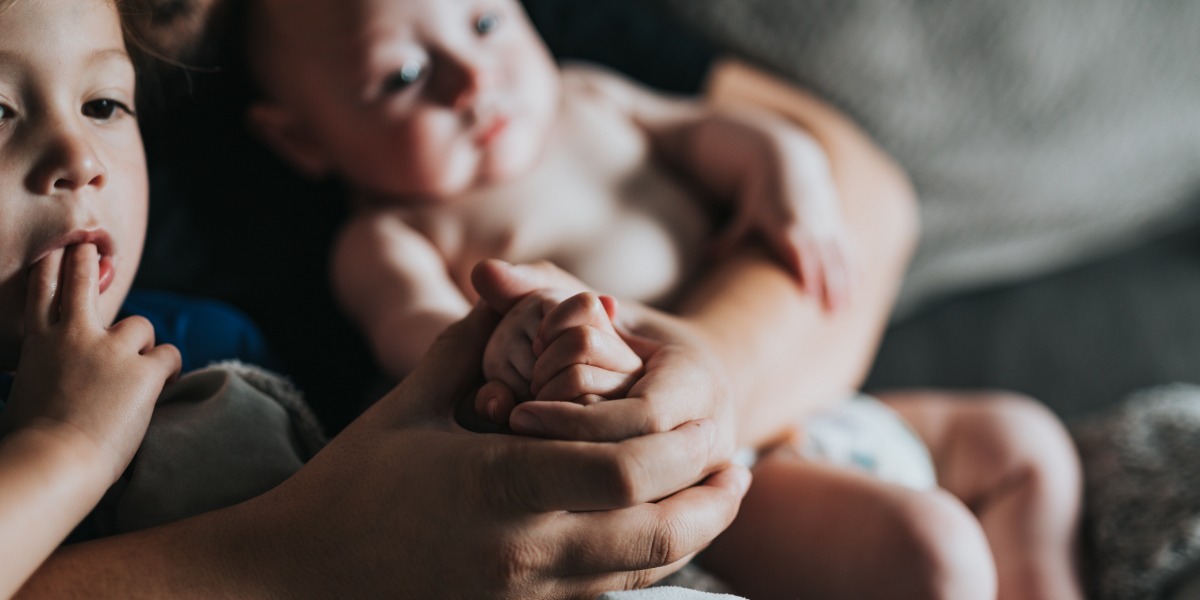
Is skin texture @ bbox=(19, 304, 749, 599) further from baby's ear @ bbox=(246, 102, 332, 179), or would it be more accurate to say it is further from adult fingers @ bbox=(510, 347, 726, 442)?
baby's ear @ bbox=(246, 102, 332, 179)

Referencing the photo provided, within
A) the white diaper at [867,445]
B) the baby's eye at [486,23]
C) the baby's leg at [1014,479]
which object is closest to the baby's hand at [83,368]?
the baby's eye at [486,23]

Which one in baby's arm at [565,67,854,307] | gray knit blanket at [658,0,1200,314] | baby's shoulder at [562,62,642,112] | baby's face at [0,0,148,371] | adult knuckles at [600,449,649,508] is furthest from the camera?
gray knit blanket at [658,0,1200,314]

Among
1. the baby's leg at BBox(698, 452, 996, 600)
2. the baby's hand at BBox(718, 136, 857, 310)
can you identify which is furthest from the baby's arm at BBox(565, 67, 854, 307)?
the baby's leg at BBox(698, 452, 996, 600)

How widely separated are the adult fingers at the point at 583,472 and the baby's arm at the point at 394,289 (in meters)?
0.29

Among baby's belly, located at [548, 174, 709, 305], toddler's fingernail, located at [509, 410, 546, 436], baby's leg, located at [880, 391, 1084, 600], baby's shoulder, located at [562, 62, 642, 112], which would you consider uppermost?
baby's shoulder, located at [562, 62, 642, 112]

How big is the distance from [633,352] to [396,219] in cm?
40

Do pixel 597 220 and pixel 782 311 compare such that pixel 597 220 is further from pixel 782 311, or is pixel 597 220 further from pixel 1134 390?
pixel 1134 390

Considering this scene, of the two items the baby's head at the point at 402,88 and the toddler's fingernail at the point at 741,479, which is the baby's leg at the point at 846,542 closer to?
the toddler's fingernail at the point at 741,479

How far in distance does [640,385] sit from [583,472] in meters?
0.10

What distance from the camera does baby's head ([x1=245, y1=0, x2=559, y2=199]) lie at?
Answer: 2.91 feet

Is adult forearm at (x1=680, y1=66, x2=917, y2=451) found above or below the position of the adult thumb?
below

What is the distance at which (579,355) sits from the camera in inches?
23.0

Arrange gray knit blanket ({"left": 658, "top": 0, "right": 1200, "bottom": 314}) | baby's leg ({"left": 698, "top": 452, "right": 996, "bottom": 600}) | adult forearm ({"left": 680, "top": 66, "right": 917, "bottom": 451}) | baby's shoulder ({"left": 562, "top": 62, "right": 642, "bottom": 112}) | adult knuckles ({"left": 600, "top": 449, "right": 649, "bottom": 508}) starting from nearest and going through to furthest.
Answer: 1. adult knuckles ({"left": 600, "top": 449, "right": 649, "bottom": 508})
2. baby's leg ({"left": 698, "top": 452, "right": 996, "bottom": 600})
3. adult forearm ({"left": 680, "top": 66, "right": 917, "bottom": 451})
4. baby's shoulder ({"left": 562, "top": 62, "right": 642, "bottom": 112})
5. gray knit blanket ({"left": 658, "top": 0, "right": 1200, "bottom": 314})

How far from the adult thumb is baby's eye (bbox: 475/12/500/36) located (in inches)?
15.1
